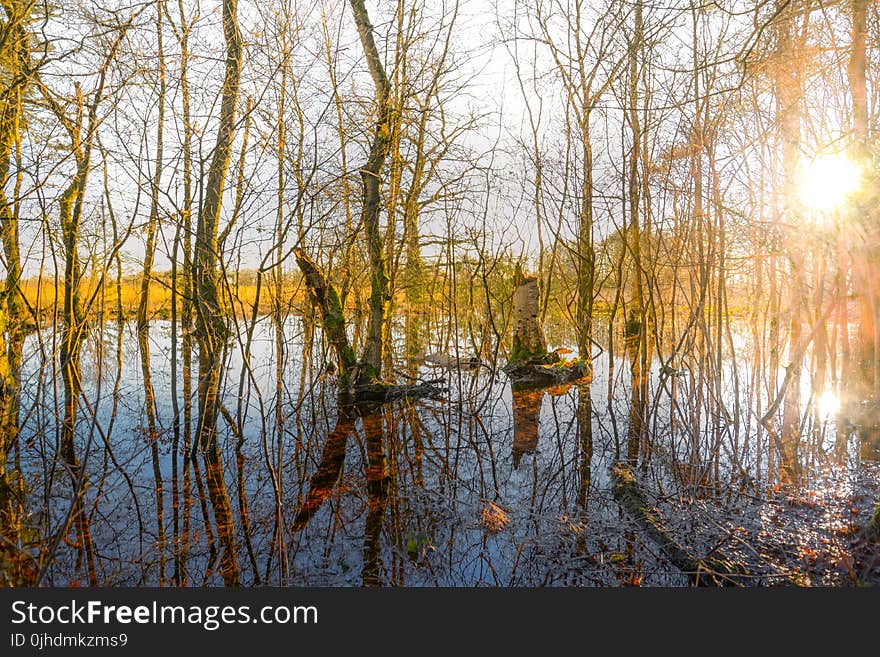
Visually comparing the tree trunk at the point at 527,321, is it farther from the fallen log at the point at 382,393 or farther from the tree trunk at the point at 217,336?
the tree trunk at the point at 217,336

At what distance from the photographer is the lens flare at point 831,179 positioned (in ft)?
12.1

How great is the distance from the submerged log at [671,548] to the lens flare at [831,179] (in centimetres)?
258

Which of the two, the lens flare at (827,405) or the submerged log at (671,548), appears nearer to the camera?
the submerged log at (671,548)

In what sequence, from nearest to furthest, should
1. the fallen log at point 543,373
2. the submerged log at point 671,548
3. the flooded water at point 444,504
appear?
the submerged log at point 671,548 < the flooded water at point 444,504 < the fallen log at point 543,373

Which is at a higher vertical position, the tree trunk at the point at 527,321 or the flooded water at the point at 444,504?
the tree trunk at the point at 527,321

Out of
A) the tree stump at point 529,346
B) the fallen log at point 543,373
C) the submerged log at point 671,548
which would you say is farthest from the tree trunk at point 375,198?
the submerged log at point 671,548

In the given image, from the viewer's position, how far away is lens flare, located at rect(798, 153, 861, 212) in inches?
145

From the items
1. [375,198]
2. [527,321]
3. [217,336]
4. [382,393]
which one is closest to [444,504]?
[217,336]

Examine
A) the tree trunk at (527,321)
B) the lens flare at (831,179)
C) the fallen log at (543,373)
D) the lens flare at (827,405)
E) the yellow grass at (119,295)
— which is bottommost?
the lens flare at (827,405)

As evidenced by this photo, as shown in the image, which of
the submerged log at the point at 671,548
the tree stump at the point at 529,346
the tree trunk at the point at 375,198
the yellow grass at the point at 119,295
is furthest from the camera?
the tree stump at the point at 529,346

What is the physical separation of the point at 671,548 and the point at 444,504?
127 centimetres

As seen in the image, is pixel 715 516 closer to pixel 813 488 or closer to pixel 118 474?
pixel 813 488

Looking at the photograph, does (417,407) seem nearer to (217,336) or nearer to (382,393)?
(382,393)

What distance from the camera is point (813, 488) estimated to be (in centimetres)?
323
